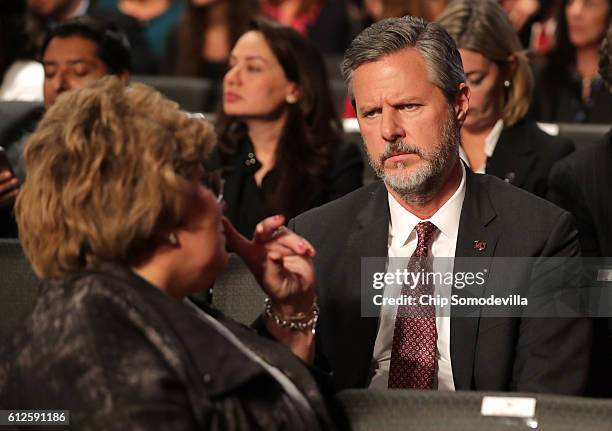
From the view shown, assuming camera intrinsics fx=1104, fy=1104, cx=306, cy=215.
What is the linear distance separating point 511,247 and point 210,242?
87 centimetres

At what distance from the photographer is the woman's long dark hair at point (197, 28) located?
655 cm

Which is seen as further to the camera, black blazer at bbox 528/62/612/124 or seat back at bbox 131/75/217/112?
seat back at bbox 131/75/217/112

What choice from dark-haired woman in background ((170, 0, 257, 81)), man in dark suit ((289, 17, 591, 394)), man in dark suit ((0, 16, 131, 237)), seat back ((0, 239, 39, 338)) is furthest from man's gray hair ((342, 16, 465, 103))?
dark-haired woman in background ((170, 0, 257, 81))

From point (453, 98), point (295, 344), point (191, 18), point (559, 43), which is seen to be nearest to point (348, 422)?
point (295, 344)

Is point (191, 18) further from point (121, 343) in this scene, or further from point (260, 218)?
point (121, 343)

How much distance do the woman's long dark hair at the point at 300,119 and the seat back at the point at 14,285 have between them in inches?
65.6

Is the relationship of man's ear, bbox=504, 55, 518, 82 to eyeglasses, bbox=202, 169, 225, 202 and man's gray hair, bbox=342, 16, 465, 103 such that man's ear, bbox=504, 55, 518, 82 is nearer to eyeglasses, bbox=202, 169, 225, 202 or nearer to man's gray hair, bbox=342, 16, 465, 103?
man's gray hair, bbox=342, 16, 465, 103

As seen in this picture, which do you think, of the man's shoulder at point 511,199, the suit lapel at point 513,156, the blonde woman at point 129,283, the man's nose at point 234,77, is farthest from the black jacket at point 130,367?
the man's nose at point 234,77

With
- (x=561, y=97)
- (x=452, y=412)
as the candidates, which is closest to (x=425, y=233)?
(x=452, y=412)

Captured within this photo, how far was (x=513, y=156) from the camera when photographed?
3869 mm

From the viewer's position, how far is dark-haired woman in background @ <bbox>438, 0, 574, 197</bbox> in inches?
151

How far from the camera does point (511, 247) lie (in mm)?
2506

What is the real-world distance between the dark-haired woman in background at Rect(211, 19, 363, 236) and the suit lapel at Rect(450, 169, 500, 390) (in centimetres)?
165

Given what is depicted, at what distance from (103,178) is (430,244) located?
101cm
